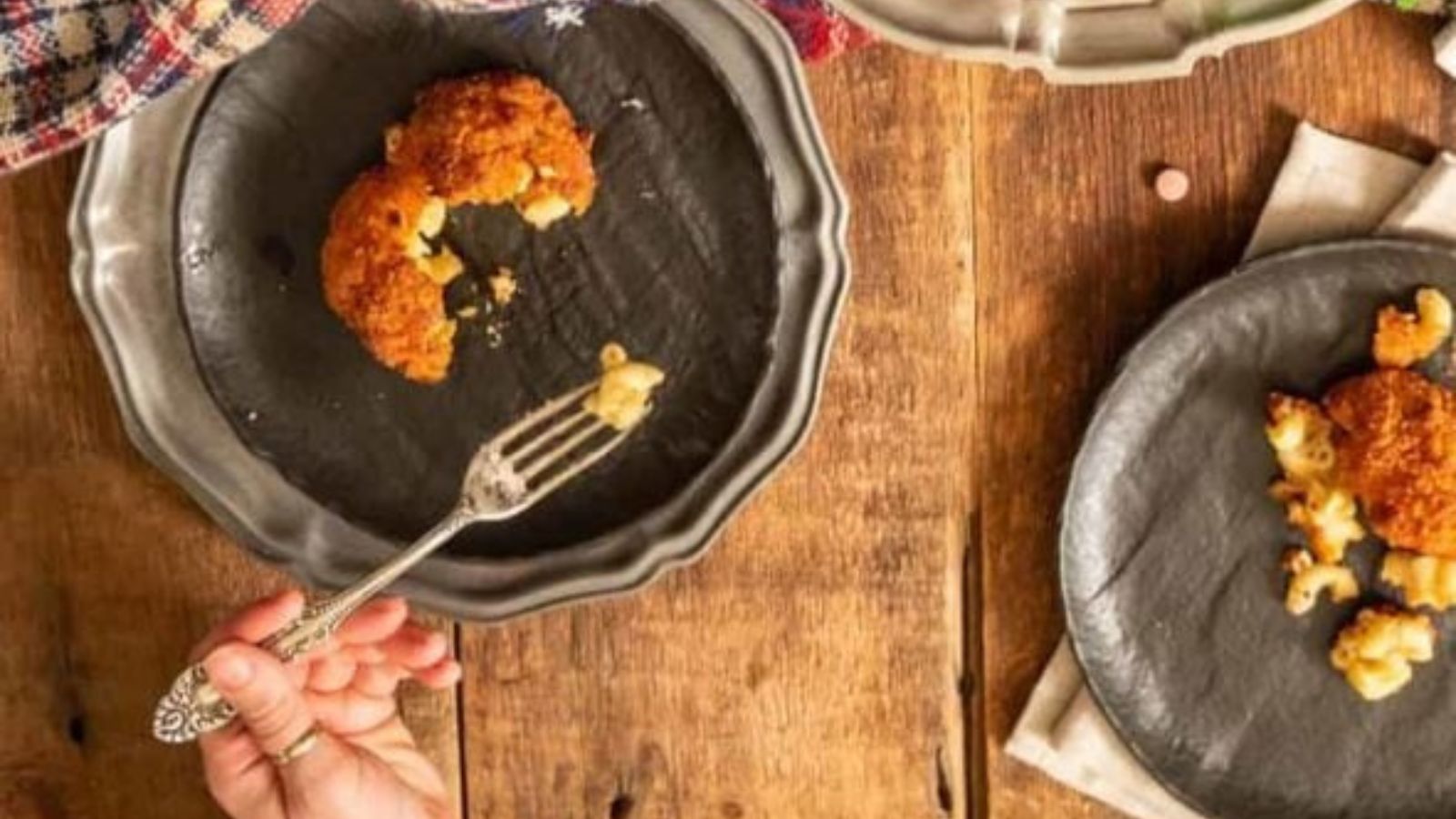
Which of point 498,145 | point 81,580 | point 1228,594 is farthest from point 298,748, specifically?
point 1228,594

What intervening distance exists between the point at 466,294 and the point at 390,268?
51 millimetres

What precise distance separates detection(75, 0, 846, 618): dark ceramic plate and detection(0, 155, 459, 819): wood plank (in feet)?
0.15

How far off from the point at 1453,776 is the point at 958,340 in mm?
303

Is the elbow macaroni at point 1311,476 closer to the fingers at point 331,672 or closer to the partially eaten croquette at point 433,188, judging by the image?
the partially eaten croquette at point 433,188

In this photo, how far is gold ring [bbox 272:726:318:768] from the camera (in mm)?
915

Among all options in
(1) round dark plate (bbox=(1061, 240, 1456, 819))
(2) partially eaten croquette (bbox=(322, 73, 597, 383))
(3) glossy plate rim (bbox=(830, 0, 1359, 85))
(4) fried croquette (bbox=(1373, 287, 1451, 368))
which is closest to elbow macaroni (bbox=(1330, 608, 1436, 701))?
(1) round dark plate (bbox=(1061, 240, 1456, 819))

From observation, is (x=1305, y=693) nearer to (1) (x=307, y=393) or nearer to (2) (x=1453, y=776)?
(2) (x=1453, y=776)

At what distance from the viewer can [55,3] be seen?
90 cm

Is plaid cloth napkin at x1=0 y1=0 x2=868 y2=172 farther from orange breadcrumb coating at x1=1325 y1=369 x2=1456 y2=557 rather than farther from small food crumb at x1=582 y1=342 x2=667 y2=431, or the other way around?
orange breadcrumb coating at x1=1325 y1=369 x2=1456 y2=557

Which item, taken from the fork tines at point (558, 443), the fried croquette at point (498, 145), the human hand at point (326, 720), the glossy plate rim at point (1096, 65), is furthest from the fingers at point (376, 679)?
the glossy plate rim at point (1096, 65)

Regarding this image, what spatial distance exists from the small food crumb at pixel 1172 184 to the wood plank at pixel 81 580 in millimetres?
415

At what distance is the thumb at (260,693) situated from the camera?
0.86m

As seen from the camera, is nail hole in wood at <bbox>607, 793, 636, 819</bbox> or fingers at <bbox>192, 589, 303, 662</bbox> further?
nail hole in wood at <bbox>607, 793, 636, 819</bbox>

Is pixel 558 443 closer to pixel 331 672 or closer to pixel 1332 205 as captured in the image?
pixel 331 672
